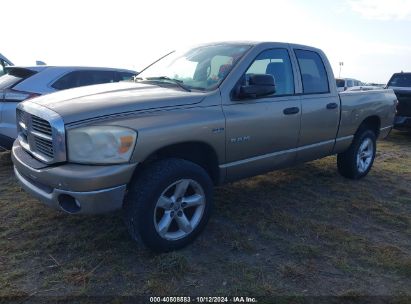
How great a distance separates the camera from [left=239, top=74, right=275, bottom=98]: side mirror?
3.60 metres

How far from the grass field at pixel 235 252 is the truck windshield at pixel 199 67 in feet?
4.88

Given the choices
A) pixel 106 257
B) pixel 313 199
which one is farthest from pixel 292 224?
pixel 106 257

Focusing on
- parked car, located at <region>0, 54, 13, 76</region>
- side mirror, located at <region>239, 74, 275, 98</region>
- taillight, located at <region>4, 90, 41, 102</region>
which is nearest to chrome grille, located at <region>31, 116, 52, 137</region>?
side mirror, located at <region>239, 74, 275, 98</region>

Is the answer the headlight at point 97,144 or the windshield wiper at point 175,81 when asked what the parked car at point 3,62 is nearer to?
the windshield wiper at point 175,81

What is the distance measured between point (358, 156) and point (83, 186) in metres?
4.45

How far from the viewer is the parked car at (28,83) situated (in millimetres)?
5357

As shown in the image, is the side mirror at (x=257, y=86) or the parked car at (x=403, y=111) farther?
the parked car at (x=403, y=111)

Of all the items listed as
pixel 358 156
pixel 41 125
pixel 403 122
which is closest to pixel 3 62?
pixel 41 125

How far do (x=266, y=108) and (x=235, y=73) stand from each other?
0.51 metres

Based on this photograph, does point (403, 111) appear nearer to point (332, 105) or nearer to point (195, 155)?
point (332, 105)

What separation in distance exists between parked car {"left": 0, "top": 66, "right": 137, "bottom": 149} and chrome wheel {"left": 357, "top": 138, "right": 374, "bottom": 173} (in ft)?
14.8

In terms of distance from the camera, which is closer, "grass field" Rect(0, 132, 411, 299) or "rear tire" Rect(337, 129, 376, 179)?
"grass field" Rect(0, 132, 411, 299)

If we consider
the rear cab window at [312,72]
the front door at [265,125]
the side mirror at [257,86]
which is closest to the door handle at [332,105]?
the rear cab window at [312,72]

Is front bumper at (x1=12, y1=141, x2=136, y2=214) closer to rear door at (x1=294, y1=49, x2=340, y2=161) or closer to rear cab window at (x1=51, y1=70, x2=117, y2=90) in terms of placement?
rear door at (x1=294, y1=49, x2=340, y2=161)
